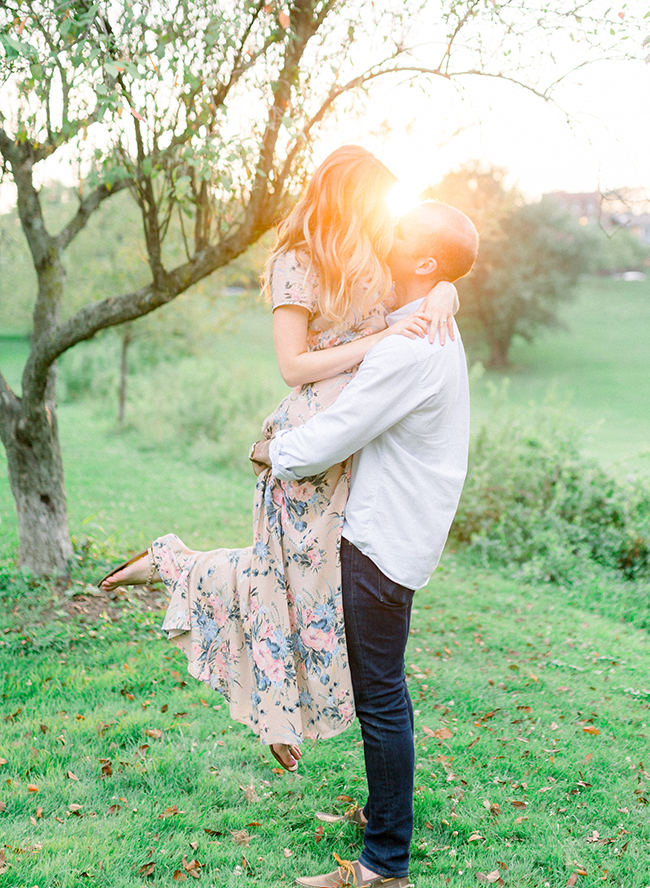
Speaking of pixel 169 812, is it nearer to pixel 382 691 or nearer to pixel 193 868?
pixel 193 868

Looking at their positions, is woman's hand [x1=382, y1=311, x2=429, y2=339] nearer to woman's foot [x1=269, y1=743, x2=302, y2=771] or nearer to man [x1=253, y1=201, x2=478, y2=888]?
man [x1=253, y1=201, x2=478, y2=888]

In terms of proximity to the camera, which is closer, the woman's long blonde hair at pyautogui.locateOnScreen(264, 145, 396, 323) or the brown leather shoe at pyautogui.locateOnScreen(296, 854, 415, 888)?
the woman's long blonde hair at pyautogui.locateOnScreen(264, 145, 396, 323)

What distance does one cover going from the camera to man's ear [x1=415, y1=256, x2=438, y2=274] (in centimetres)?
239

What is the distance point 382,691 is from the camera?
8.04 ft

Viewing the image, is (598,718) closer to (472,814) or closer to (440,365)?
(472,814)

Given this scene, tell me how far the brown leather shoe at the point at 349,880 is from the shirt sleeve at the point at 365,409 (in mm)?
1402

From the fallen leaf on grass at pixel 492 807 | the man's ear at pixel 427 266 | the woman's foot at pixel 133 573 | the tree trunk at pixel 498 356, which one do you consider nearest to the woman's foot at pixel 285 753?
the woman's foot at pixel 133 573

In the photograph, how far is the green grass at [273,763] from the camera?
111 inches

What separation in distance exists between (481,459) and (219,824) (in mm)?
6007

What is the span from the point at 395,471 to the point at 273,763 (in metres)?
1.89

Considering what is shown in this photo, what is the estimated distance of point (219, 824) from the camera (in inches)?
119

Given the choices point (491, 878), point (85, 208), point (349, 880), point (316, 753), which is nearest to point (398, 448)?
point (349, 880)

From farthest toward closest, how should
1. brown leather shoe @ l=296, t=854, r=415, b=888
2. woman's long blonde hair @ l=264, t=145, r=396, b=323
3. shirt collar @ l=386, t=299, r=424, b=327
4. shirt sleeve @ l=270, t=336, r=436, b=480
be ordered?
brown leather shoe @ l=296, t=854, r=415, b=888, shirt collar @ l=386, t=299, r=424, b=327, woman's long blonde hair @ l=264, t=145, r=396, b=323, shirt sleeve @ l=270, t=336, r=436, b=480

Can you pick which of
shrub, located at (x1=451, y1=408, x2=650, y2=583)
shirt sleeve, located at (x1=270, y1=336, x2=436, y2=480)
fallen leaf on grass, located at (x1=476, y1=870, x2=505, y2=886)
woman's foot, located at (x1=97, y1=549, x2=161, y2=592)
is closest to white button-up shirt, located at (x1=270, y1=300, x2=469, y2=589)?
shirt sleeve, located at (x1=270, y1=336, x2=436, y2=480)
